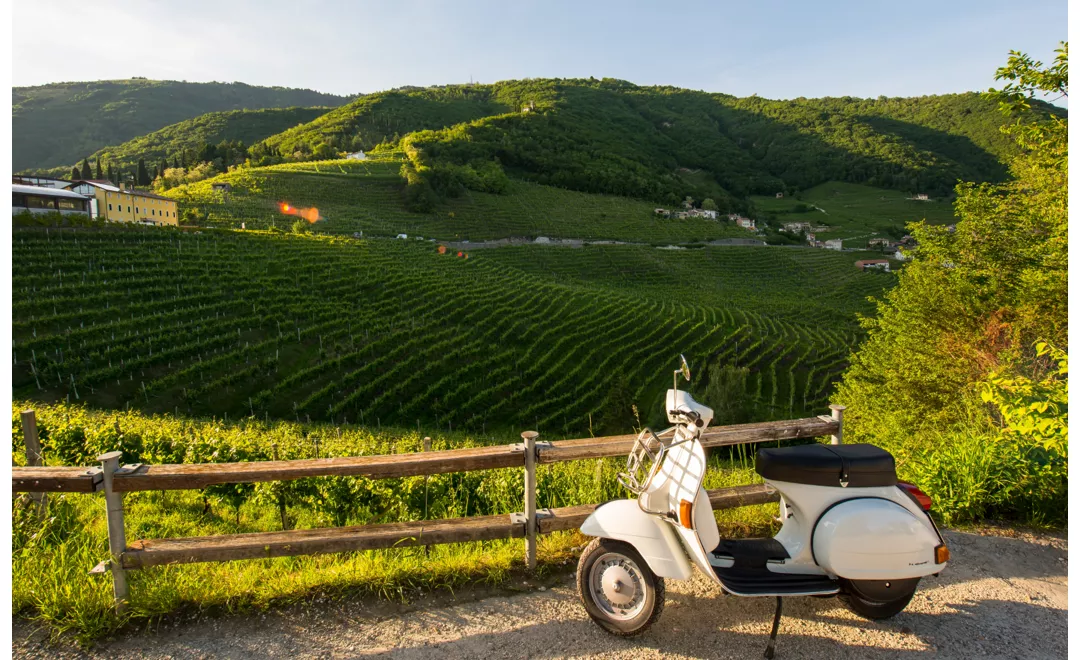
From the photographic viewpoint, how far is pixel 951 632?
3.33m

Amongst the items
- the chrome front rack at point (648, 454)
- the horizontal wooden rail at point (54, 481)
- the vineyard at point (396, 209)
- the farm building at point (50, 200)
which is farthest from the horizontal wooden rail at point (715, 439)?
the farm building at point (50, 200)

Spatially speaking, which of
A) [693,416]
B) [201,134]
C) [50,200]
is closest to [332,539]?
[693,416]

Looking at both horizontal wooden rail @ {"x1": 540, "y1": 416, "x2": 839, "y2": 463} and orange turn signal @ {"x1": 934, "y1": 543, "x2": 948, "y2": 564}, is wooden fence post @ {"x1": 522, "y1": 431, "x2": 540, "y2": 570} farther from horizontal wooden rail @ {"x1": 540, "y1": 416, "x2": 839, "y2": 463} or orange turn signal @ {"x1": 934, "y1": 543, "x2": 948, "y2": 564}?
orange turn signal @ {"x1": 934, "y1": 543, "x2": 948, "y2": 564}

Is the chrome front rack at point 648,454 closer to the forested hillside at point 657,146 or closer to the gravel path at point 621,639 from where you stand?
the gravel path at point 621,639

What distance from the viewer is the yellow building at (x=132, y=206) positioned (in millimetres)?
56594

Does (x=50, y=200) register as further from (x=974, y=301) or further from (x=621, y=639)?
(x=974, y=301)

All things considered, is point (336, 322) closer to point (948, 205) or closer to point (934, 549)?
point (934, 549)

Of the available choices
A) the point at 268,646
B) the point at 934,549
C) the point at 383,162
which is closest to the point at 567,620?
the point at 268,646

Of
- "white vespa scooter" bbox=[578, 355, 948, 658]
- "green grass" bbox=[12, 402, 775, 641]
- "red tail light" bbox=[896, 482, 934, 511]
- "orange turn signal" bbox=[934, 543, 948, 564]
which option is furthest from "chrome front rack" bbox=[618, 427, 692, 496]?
"orange turn signal" bbox=[934, 543, 948, 564]

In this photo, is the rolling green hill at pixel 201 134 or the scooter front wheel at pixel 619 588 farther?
the rolling green hill at pixel 201 134

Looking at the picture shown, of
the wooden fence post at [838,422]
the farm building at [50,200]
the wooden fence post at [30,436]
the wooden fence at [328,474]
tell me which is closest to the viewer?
the wooden fence at [328,474]

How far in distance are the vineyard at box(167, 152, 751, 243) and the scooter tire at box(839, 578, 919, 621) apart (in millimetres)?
56131

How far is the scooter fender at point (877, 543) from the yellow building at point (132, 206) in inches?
2581

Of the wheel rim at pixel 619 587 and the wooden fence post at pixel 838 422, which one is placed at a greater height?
the wooden fence post at pixel 838 422
